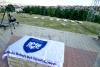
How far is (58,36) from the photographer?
9305mm

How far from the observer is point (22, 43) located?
6.26m

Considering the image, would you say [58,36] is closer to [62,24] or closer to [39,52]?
[62,24]

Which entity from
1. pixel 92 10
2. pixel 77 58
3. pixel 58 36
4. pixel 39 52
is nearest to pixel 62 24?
pixel 58 36

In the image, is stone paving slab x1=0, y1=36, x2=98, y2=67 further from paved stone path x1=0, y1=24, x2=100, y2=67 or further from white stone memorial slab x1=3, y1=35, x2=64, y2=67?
white stone memorial slab x1=3, y1=35, x2=64, y2=67

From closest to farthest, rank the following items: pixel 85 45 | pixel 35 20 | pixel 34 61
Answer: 1. pixel 34 61
2. pixel 85 45
3. pixel 35 20

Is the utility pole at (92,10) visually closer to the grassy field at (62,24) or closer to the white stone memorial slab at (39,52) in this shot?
the grassy field at (62,24)

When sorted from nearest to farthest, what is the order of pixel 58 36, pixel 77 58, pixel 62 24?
pixel 77 58 → pixel 58 36 → pixel 62 24

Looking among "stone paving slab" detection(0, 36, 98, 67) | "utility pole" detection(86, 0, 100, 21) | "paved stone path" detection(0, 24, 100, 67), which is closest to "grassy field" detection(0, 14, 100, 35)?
"paved stone path" detection(0, 24, 100, 67)

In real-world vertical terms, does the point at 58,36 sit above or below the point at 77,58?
above

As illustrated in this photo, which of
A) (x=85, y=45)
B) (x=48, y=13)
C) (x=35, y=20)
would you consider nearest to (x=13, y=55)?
(x=85, y=45)

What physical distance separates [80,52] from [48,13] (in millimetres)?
5255

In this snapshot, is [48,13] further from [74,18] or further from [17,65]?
[17,65]

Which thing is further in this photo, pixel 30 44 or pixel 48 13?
pixel 48 13

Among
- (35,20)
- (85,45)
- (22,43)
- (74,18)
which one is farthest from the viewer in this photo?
(74,18)
